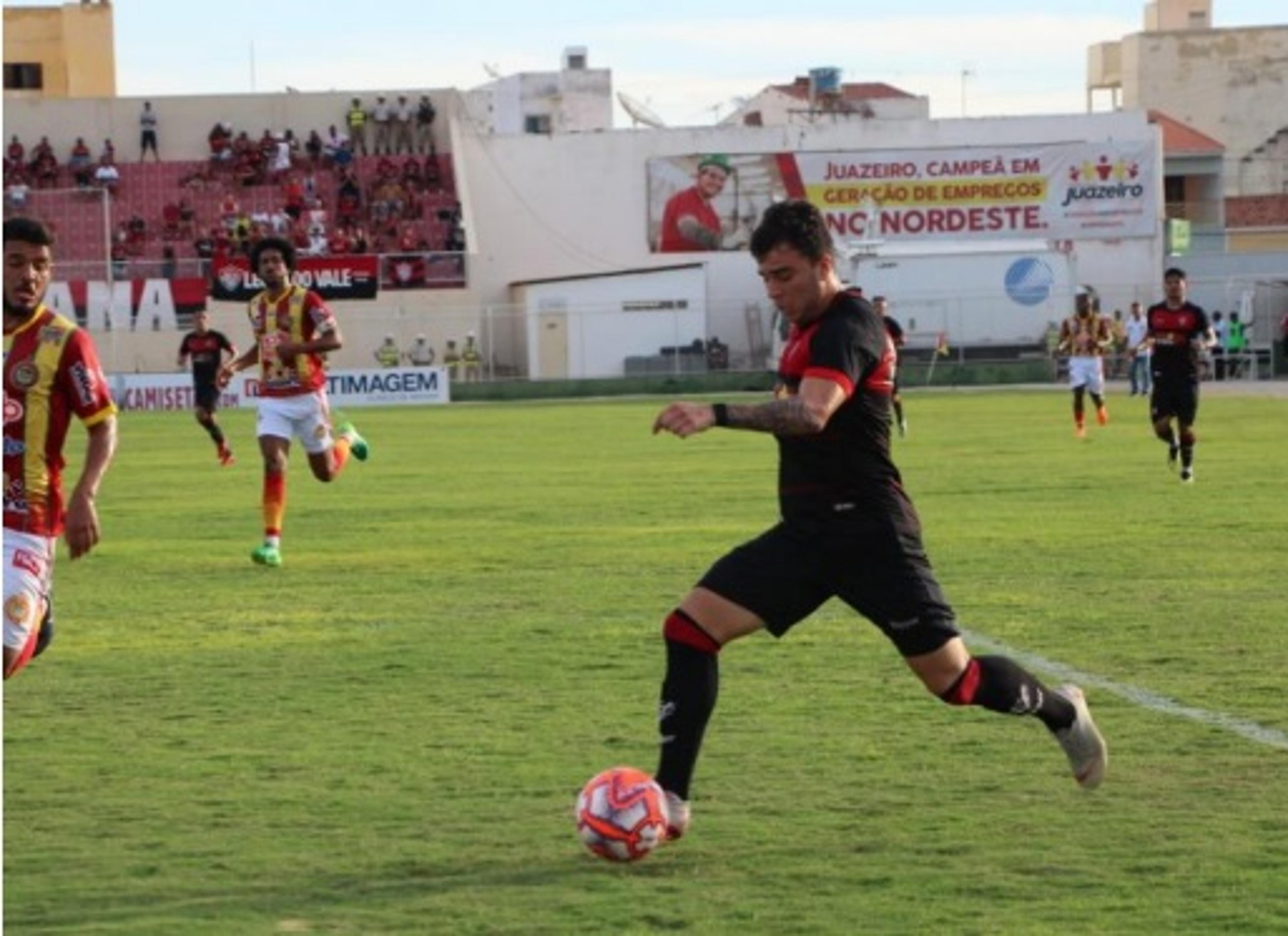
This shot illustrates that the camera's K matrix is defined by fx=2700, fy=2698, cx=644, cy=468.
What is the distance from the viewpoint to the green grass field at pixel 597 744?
24.7ft

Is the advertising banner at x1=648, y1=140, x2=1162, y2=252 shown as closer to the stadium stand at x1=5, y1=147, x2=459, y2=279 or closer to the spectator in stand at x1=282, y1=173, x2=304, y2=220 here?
the stadium stand at x1=5, y1=147, x2=459, y2=279

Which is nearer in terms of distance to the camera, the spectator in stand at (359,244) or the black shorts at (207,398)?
the black shorts at (207,398)

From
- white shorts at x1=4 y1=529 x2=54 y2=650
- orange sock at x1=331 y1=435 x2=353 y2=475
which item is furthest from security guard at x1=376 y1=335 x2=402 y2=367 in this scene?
white shorts at x1=4 y1=529 x2=54 y2=650

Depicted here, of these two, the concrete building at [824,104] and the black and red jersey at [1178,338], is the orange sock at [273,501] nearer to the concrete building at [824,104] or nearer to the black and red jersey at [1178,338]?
the black and red jersey at [1178,338]

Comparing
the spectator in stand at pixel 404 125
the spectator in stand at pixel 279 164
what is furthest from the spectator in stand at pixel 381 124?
the spectator in stand at pixel 279 164

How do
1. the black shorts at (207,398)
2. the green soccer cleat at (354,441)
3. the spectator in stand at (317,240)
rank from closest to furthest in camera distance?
the green soccer cleat at (354,441)
the black shorts at (207,398)
the spectator in stand at (317,240)

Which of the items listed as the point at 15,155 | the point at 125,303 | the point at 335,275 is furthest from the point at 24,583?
the point at 15,155

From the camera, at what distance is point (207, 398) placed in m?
37.9

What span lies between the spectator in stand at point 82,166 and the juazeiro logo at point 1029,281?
24181 mm

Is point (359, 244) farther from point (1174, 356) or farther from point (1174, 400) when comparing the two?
point (1174, 400)

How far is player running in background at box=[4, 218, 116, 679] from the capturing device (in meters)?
8.57

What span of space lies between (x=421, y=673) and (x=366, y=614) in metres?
2.97

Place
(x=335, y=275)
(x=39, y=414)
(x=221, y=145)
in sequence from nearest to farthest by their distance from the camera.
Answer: (x=39, y=414) → (x=335, y=275) → (x=221, y=145)

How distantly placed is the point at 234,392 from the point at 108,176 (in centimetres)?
1493
